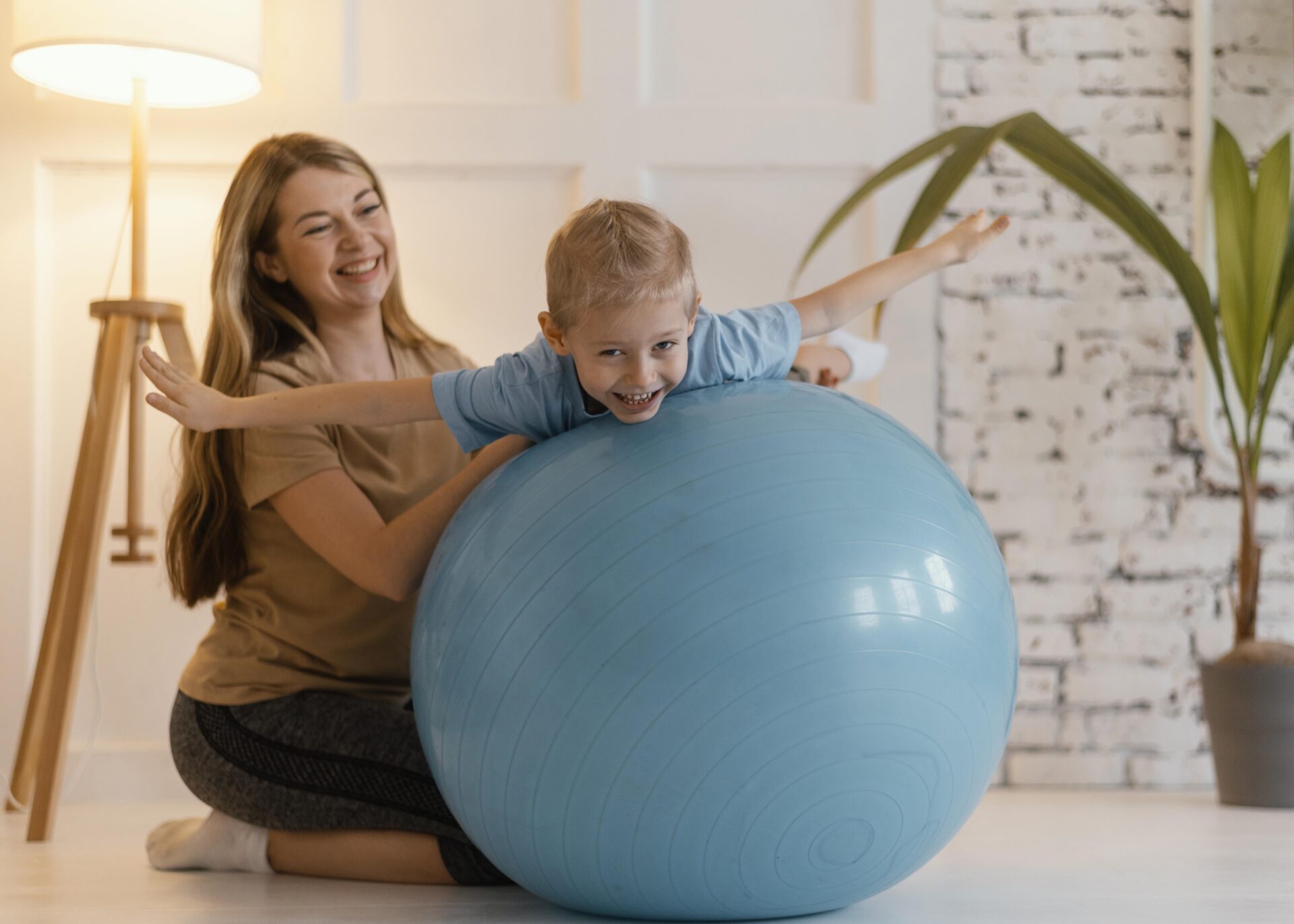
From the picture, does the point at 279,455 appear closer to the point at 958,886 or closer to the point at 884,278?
the point at 884,278

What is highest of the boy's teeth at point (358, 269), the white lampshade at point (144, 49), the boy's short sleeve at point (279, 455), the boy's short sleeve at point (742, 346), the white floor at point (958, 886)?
the white lampshade at point (144, 49)

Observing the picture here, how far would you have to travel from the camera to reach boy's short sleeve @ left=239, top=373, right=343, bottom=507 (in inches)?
66.4

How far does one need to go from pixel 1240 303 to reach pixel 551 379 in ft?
5.33

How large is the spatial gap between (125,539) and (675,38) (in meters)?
1.66

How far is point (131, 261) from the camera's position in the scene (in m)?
2.25

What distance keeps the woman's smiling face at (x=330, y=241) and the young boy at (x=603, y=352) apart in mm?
397

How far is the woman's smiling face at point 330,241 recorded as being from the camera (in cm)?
186

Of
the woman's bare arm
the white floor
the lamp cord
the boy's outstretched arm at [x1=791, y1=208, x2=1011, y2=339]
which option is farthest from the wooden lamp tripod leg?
the boy's outstretched arm at [x1=791, y1=208, x2=1011, y2=339]

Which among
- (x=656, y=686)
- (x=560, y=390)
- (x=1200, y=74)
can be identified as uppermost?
(x=1200, y=74)

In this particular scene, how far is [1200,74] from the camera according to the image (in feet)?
8.69

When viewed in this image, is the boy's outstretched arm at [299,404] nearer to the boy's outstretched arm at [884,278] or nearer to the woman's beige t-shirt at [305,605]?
the woman's beige t-shirt at [305,605]

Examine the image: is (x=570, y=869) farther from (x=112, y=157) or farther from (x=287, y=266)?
(x=112, y=157)

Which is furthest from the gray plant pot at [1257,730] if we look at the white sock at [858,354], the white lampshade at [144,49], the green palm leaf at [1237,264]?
the white lampshade at [144,49]

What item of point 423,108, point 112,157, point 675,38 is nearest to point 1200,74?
point 675,38
